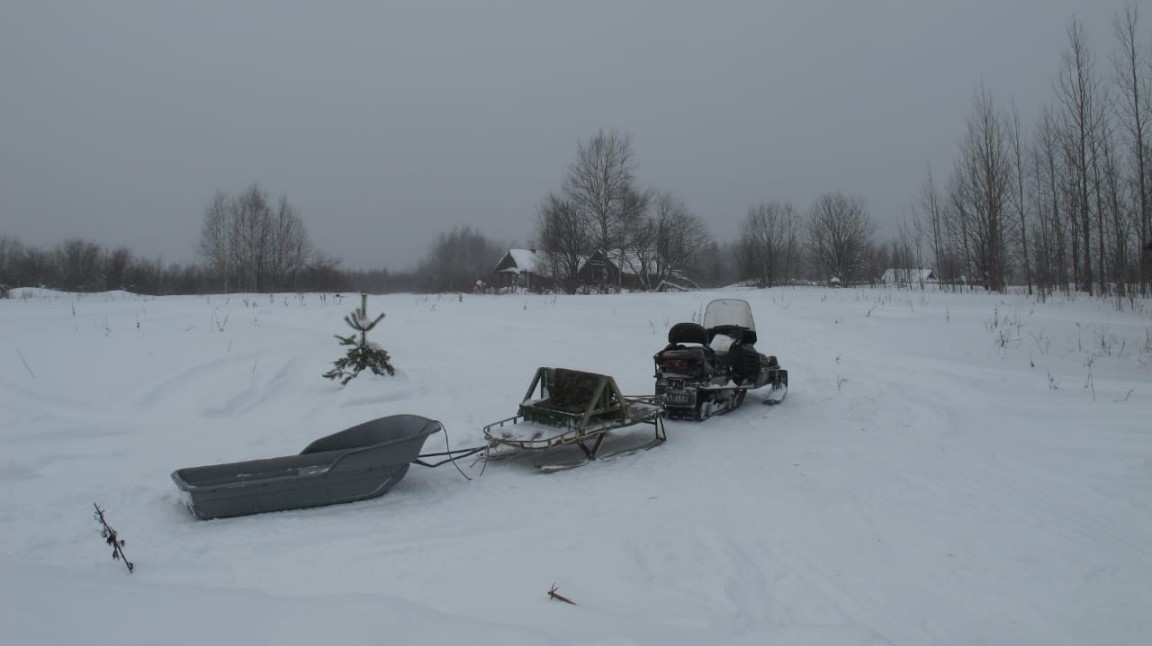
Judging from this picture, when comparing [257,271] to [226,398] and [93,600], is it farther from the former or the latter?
[93,600]

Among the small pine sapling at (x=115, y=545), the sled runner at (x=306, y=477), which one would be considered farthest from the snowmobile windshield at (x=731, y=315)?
the small pine sapling at (x=115, y=545)

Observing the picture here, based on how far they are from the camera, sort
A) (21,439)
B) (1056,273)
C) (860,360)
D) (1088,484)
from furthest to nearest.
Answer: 1. (1056,273)
2. (860,360)
3. (21,439)
4. (1088,484)

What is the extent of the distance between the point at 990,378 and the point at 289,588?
10701 mm

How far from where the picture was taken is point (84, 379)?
8109mm

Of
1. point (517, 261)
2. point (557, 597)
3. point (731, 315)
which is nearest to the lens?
point (557, 597)

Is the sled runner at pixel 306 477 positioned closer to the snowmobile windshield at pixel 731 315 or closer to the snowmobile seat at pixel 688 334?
the snowmobile seat at pixel 688 334

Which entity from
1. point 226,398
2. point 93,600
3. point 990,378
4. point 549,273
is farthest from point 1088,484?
point 549,273

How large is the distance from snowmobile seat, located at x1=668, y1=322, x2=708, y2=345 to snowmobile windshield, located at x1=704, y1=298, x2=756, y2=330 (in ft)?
3.34

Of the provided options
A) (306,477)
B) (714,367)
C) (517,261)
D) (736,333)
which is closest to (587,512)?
(306,477)

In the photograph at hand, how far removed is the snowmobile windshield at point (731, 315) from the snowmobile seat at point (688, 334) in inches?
40.0

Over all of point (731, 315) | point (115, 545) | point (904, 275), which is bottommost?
point (115, 545)

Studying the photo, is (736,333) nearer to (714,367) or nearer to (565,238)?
(714,367)

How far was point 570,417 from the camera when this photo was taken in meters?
7.01

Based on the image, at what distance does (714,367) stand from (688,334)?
619 mm
